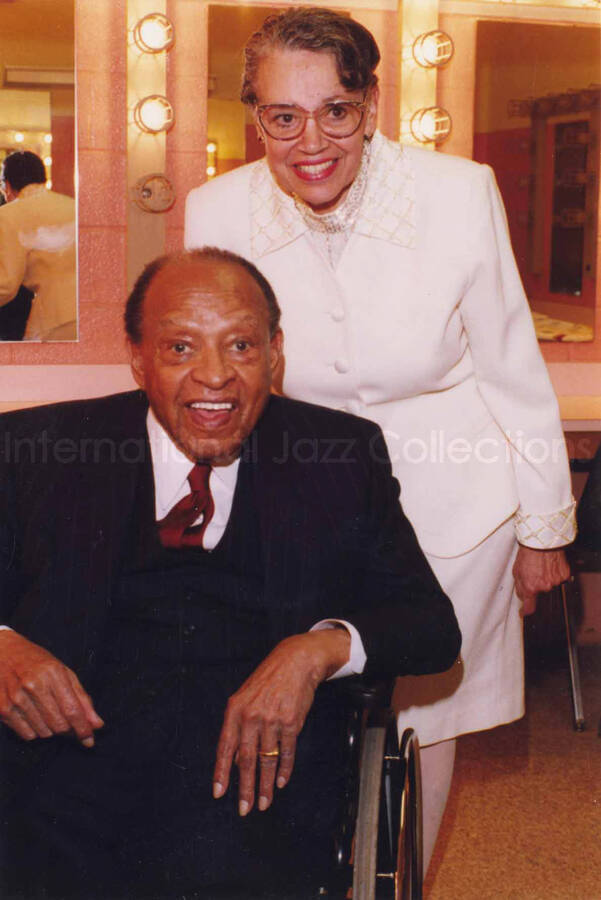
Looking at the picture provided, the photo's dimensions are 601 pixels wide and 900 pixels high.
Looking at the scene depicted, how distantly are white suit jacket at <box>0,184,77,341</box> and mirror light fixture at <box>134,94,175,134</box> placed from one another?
361mm

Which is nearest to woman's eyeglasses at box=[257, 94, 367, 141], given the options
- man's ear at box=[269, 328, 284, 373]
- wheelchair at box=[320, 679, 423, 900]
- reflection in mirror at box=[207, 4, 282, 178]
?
man's ear at box=[269, 328, 284, 373]

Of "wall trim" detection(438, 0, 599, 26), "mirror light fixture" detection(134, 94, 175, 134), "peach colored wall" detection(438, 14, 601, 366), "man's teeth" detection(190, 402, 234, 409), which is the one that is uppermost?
"wall trim" detection(438, 0, 599, 26)

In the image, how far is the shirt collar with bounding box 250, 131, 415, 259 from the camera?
1838 mm

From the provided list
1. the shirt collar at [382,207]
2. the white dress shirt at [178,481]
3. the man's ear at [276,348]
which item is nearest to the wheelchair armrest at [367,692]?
the white dress shirt at [178,481]

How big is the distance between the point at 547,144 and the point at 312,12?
8.71 feet

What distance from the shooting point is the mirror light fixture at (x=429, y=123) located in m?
3.95

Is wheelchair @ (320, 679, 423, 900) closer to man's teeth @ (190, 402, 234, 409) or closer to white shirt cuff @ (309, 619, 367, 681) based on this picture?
white shirt cuff @ (309, 619, 367, 681)

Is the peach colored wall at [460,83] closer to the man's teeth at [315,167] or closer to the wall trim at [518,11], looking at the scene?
the wall trim at [518,11]

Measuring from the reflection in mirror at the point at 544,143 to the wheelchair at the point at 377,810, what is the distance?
2.80 meters

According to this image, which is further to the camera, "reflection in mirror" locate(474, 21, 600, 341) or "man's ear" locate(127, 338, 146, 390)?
"reflection in mirror" locate(474, 21, 600, 341)

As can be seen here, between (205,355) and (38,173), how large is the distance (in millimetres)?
2267

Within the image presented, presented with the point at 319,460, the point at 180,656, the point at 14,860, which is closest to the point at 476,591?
the point at 319,460

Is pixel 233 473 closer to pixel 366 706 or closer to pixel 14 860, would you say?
pixel 366 706

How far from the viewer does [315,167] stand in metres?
1.75
